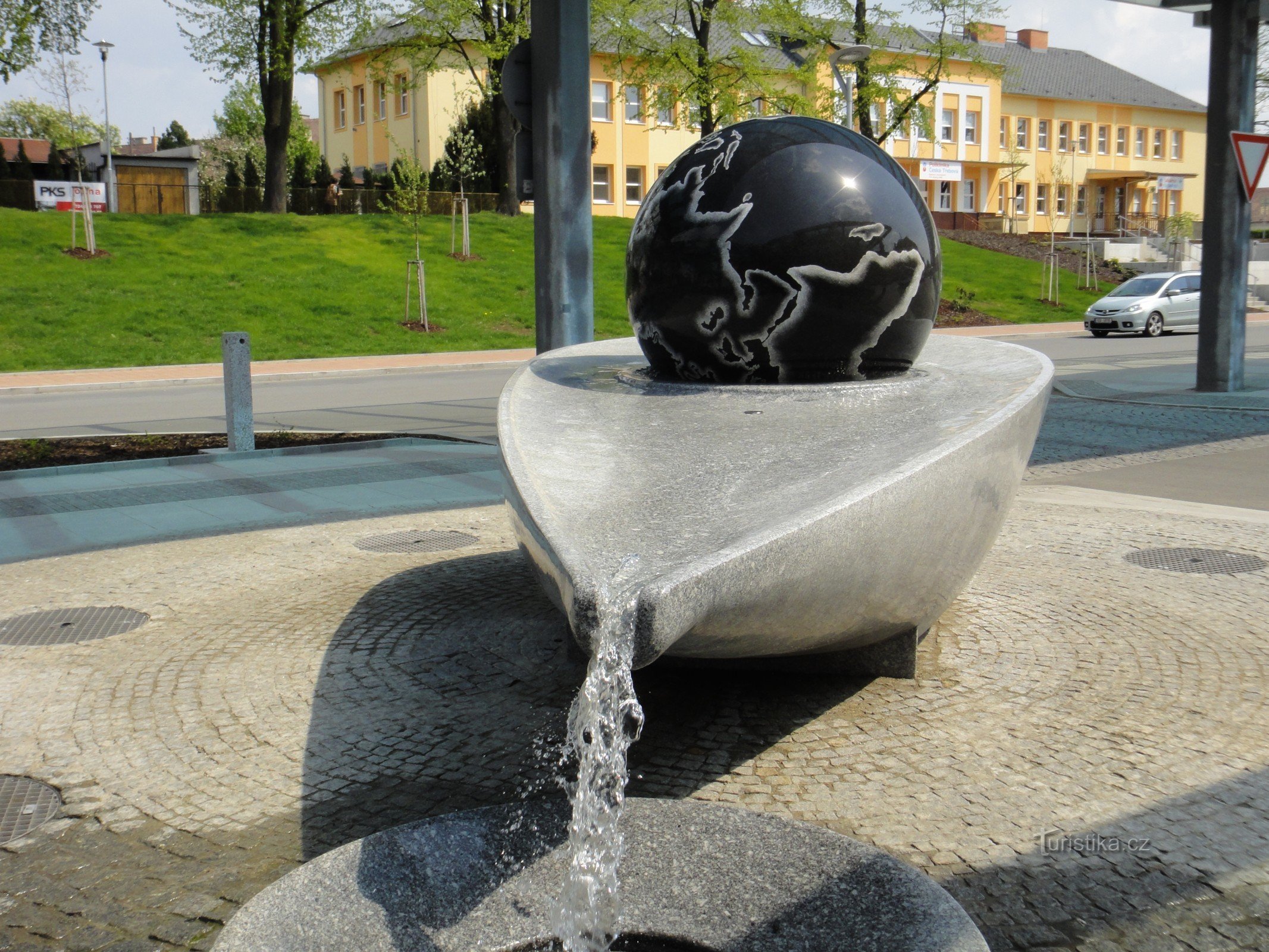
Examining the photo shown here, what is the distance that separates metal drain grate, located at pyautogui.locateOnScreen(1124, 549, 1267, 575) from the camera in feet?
22.8

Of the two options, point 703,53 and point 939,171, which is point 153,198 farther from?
point 939,171

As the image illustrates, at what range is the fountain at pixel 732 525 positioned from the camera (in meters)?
3.15

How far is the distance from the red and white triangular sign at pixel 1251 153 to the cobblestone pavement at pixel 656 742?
9621 millimetres

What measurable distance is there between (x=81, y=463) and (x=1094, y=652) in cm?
958

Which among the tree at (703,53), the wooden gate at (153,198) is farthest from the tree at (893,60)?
the wooden gate at (153,198)

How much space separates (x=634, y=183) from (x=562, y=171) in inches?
2041

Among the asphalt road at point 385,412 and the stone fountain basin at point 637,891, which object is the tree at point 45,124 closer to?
the asphalt road at point 385,412

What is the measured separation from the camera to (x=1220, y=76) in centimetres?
1537

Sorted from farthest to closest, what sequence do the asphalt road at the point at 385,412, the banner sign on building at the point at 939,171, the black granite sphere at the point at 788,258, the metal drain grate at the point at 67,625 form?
the banner sign on building at the point at 939,171
the asphalt road at the point at 385,412
the metal drain grate at the point at 67,625
the black granite sphere at the point at 788,258

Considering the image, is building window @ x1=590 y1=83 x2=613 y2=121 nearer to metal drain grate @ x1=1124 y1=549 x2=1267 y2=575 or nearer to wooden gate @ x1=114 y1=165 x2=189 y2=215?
wooden gate @ x1=114 y1=165 x2=189 y2=215

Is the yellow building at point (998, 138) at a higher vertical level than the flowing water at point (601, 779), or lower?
higher

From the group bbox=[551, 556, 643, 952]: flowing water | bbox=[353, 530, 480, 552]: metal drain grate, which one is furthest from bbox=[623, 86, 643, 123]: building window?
bbox=[551, 556, 643, 952]: flowing water

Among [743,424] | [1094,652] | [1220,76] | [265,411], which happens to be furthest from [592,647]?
[1220,76]

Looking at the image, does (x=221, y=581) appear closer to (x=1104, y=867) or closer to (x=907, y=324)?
(x=907, y=324)
